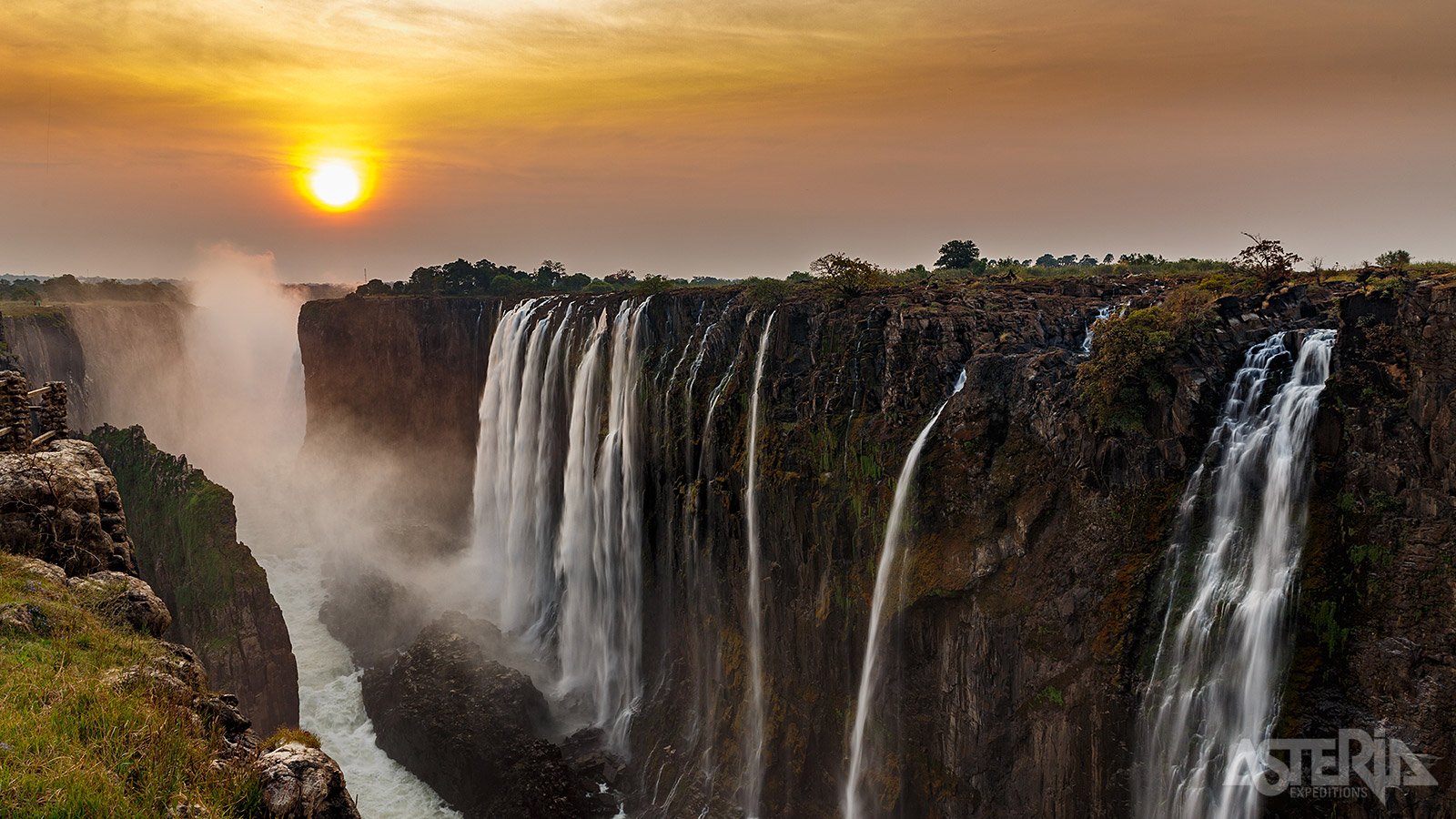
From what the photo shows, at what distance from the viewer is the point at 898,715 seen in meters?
22.4

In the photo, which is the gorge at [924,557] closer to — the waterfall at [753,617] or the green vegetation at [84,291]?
the waterfall at [753,617]

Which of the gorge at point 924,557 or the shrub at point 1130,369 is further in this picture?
the shrub at point 1130,369

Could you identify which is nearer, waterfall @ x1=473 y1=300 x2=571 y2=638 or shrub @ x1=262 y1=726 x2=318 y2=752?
shrub @ x1=262 y1=726 x2=318 y2=752

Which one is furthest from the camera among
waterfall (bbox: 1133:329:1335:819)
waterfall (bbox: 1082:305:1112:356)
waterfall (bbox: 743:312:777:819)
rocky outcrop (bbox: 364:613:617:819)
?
rocky outcrop (bbox: 364:613:617:819)

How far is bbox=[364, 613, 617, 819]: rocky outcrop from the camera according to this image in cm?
2733

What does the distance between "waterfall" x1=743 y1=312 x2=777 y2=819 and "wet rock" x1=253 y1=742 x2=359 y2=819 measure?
65.4 ft

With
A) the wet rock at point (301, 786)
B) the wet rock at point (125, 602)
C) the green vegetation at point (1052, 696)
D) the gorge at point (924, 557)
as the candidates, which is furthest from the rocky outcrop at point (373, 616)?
the wet rock at point (301, 786)

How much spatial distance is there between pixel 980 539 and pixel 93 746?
18.4m

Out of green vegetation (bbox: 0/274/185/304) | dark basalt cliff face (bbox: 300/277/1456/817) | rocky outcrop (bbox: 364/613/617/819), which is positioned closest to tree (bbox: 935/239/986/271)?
dark basalt cliff face (bbox: 300/277/1456/817)

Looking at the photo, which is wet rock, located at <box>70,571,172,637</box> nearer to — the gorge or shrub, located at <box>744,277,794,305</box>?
the gorge

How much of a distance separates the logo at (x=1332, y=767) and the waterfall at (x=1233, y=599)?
147mm

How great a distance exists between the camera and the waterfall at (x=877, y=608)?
2264 centimetres

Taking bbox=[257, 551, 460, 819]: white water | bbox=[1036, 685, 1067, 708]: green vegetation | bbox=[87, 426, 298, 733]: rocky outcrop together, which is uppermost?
bbox=[1036, 685, 1067, 708]: green vegetation

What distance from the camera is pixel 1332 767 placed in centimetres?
1454
